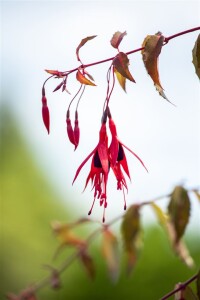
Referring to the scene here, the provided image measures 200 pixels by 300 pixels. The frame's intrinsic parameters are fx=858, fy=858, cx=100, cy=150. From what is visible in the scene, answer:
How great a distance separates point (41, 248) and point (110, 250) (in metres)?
4.85

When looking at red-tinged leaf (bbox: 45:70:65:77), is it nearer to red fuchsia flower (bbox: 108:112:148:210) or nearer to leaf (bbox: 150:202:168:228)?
red fuchsia flower (bbox: 108:112:148:210)

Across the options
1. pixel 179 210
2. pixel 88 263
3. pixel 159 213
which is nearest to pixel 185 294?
pixel 179 210

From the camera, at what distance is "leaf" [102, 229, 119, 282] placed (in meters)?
1.98

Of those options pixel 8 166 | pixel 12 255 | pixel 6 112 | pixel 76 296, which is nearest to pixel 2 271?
pixel 12 255

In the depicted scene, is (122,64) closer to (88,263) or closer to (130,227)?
(130,227)

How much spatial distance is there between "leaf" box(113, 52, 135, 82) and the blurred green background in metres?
1.92

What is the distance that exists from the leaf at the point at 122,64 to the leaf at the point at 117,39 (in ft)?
0.19

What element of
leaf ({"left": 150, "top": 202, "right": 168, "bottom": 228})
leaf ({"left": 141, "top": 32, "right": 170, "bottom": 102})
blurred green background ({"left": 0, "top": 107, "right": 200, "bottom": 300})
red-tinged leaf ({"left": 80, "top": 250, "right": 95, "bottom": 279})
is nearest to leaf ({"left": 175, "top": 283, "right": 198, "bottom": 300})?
leaf ({"left": 141, "top": 32, "right": 170, "bottom": 102})

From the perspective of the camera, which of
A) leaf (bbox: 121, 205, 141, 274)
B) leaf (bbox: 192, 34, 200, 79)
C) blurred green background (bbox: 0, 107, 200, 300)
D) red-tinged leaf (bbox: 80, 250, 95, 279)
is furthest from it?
blurred green background (bbox: 0, 107, 200, 300)

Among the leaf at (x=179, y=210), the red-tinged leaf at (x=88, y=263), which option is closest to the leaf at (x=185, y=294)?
the leaf at (x=179, y=210)

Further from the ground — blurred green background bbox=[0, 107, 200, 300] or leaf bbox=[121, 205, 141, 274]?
leaf bbox=[121, 205, 141, 274]

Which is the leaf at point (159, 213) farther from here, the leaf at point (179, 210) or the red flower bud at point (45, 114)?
the red flower bud at point (45, 114)

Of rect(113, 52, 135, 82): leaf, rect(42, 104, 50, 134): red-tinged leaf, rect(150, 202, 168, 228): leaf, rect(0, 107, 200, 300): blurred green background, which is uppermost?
rect(113, 52, 135, 82): leaf

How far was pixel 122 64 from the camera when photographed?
46.9 inches
